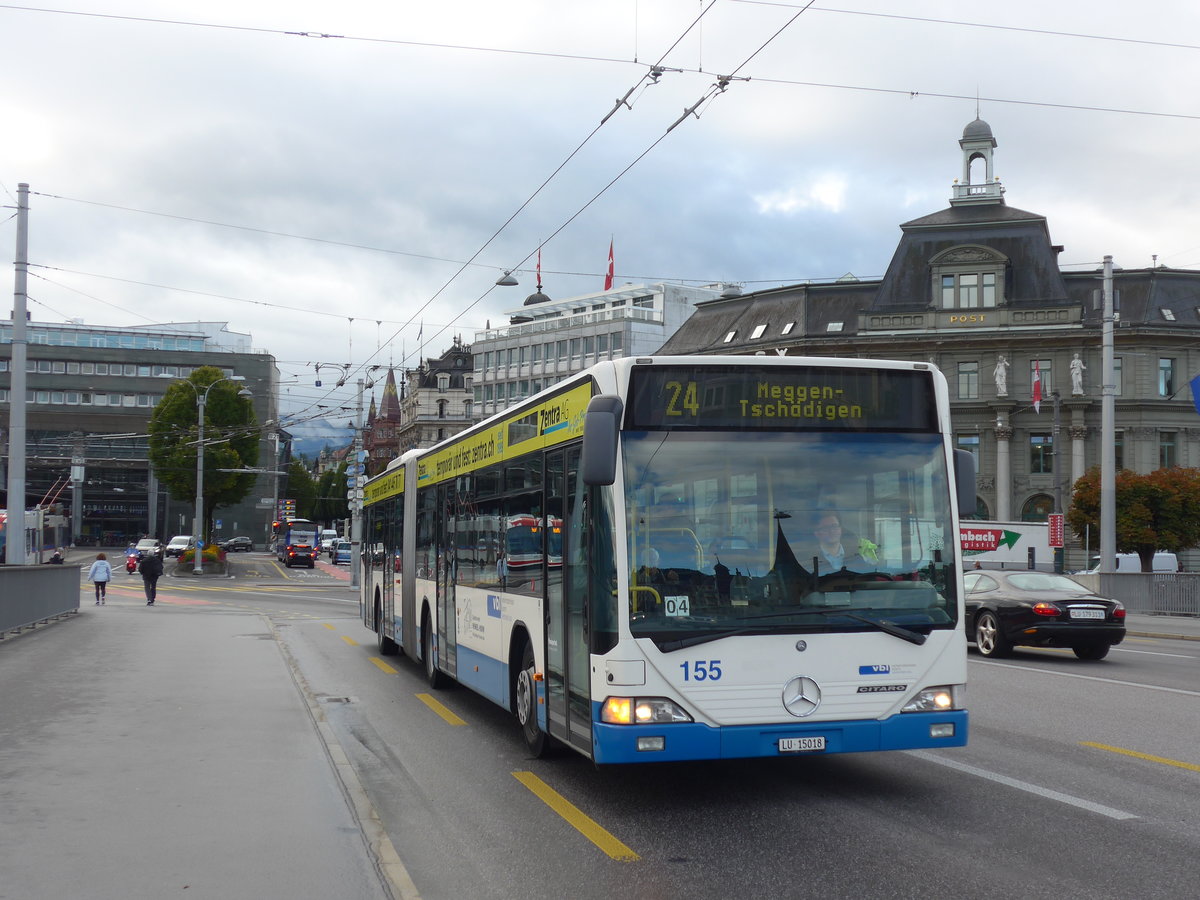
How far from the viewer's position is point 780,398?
822 centimetres

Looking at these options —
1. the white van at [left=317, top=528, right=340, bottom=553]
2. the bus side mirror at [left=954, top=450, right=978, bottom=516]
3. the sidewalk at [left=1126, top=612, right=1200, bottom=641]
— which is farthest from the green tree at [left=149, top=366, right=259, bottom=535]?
the bus side mirror at [left=954, top=450, right=978, bottom=516]

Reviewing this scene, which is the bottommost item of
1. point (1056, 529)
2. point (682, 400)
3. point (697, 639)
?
point (697, 639)

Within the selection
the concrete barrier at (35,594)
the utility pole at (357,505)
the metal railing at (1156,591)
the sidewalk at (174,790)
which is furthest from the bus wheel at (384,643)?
the utility pole at (357,505)

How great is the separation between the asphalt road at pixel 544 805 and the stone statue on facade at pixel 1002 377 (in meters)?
53.4

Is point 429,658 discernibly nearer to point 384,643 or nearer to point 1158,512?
point 384,643

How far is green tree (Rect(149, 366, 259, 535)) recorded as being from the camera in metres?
73.9

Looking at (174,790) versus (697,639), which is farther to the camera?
(174,790)

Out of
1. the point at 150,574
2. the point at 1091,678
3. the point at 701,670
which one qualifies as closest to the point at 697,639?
the point at 701,670

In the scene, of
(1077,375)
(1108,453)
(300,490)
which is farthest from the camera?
(300,490)

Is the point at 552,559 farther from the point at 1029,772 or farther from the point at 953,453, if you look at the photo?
the point at 1029,772

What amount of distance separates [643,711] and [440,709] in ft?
20.4

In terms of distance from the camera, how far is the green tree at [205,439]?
7388 centimetres

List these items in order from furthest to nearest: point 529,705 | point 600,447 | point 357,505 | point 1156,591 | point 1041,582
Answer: point 357,505
point 1156,591
point 1041,582
point 529,705
point 600,447

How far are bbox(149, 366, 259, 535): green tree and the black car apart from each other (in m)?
59.9
